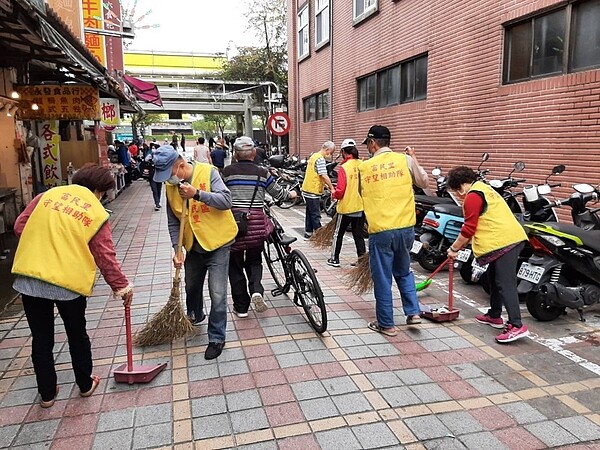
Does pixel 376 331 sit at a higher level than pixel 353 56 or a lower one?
lower

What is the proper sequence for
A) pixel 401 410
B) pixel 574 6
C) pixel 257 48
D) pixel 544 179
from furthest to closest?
pixel 257 48 < pixel 544 179 < pixel 574 6 < pixel 401 410

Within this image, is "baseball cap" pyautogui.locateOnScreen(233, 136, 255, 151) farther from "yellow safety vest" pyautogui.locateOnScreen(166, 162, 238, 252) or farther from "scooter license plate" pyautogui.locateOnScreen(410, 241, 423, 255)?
"scooter license plate" pyautogui.locateOnScreen(410, 241, 423, 255)

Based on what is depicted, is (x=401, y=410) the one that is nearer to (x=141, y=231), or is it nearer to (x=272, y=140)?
(x=141, y=231)

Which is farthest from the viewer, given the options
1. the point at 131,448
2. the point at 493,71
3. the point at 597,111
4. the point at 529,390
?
the point at 493,71

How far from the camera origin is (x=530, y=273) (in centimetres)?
426

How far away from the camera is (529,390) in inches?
125

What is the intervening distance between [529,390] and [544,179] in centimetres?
391

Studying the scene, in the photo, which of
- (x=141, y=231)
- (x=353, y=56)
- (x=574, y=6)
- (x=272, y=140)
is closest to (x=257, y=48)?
(x=272, y=140)

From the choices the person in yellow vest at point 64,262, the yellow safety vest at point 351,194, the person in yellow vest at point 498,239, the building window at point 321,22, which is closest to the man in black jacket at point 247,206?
the person in yellow vest at point 64,262

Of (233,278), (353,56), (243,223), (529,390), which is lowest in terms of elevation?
(529,390)

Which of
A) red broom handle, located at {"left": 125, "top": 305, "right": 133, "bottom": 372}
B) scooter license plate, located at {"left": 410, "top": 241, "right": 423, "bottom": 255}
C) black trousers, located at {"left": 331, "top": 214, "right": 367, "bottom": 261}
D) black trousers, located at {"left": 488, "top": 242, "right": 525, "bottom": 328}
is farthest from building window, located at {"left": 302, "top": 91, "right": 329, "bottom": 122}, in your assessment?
red broom handle, located at {"left": 125, "top": 305, "right": 133, "bottom": 372}

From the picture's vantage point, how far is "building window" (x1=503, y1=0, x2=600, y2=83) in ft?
18.4

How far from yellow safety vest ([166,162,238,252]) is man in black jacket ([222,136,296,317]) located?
0.55 meters

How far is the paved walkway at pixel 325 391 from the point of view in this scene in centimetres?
271
